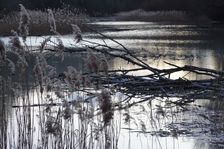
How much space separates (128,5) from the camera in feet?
107

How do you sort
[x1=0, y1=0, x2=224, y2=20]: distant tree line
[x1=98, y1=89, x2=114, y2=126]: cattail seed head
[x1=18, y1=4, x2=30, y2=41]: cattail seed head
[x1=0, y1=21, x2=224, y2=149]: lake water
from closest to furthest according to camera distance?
[x1=98, y1=89, x2=114, y2=126]: cattail seed head
[x1=18, y1=4, x2=30, y2=41]: cattail seed head
[x1=0, y1=21, x2=224, y2=149]: lake water
[x1=0, y1=0, x2=224, y2=20]: distant tree line

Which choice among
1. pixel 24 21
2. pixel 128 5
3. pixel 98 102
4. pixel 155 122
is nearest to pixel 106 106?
pixel 98 102

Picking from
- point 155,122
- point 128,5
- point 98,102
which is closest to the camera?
point 98,102

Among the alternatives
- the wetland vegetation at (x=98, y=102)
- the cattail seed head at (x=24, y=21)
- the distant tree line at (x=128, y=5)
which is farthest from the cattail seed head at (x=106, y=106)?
the distant tree line at (x=128, y=5)

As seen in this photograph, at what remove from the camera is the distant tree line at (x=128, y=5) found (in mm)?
24655

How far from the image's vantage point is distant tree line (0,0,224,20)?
24.7 m

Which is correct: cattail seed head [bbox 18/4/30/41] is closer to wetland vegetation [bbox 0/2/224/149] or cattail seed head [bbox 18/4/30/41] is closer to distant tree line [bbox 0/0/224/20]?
wetland vegetation [bbox 0/2/224/149]

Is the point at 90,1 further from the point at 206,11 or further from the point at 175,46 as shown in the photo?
the point at 175,46

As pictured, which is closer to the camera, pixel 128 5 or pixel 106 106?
pixel 106 106

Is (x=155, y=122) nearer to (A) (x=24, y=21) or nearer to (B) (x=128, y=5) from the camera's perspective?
(A) (x=24, y=21)

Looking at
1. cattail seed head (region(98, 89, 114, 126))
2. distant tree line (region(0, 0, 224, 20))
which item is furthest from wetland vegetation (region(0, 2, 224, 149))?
distant tree line (region(0, 0, 224, 20))

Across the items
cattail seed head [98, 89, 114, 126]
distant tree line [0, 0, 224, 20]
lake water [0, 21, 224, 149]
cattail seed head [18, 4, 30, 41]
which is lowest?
lake water [0, 21, 224, 149]

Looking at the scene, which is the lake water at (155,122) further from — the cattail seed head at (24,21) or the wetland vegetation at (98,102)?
the cattail seed head at (24,21)

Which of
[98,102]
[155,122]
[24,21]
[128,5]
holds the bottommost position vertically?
[155,122]
